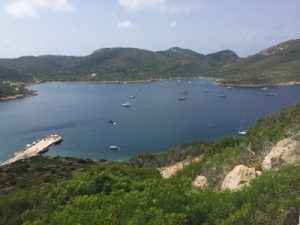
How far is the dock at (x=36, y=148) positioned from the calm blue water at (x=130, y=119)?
2004 millimetres

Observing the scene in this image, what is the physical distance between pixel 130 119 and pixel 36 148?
37403mm

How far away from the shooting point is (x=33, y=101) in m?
174

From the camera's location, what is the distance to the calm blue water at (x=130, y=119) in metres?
89.5

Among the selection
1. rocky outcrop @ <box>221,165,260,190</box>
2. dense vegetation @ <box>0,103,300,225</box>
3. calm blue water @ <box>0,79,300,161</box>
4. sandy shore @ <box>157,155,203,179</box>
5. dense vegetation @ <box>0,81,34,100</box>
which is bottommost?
calm blue water @ <box>0,79,300,161</box>

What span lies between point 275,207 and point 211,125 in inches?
3679

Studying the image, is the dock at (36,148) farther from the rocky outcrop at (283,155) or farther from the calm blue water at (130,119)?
the rocky outcrop at (283,155)

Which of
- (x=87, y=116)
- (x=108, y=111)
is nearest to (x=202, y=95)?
(x=108, y=111)

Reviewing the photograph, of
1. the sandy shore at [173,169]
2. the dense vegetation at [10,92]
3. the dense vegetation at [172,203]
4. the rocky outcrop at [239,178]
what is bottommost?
the dense vegetation at [10,92]

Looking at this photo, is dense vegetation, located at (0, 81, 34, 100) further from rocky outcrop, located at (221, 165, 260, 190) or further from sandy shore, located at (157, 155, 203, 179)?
rocky outcrop, located at (221, 165, 260, 190)

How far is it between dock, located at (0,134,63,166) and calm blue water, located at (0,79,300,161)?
200cm

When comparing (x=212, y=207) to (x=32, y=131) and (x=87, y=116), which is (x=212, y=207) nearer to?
(x=32, y=131)

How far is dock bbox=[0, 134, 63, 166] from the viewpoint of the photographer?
81.3 meters

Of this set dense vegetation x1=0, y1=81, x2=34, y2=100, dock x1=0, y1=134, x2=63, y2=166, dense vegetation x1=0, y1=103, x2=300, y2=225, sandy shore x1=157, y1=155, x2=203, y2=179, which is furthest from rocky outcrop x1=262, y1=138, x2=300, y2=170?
dense vegetation x1=0, y1=81, x2=34, y2=100

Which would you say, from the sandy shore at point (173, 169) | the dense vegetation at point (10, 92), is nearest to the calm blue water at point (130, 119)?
the dense vegetation at point (10, 92)
